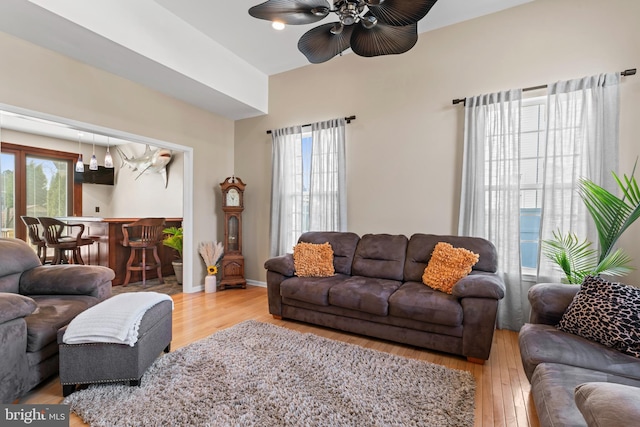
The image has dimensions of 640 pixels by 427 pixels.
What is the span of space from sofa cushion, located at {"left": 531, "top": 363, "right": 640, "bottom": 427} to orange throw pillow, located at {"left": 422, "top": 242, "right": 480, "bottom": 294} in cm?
118

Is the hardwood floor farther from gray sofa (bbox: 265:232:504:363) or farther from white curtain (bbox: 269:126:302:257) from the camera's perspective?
white curtain (bbox: 269:126:302:257)

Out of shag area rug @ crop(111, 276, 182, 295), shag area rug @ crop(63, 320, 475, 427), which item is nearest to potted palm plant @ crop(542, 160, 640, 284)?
shag area rug @ crop(63, 320, 475, 427)

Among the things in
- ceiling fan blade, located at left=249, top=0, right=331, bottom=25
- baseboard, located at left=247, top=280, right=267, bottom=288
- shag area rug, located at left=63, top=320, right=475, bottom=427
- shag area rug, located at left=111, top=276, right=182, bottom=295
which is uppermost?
ceiling fan blade, located at left=249, top=0, right=331, bottom=25

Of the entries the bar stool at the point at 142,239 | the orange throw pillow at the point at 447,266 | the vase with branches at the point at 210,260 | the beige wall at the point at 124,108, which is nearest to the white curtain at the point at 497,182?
the orange throw pillow at the point at 447,266

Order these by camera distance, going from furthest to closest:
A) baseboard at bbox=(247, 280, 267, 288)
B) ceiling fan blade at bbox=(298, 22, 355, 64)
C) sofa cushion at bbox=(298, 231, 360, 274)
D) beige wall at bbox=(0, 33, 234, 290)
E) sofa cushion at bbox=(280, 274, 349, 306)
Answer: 1. baseboard at bbox=(247, 280, 267, 288)
2. sofa cushion at bbox=(298, 231, 360, 274)
3. sofa cushion at bbox=(280, 274, 349, 306)
4. beige wall at bbox=(0, 33, 234, 290)
5. ceiling fan blade at bbox=(298, 22, 355, 64)

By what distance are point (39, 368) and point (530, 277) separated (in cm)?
395

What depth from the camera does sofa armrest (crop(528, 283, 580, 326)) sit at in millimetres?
1876

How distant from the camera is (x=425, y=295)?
2496 millimetres

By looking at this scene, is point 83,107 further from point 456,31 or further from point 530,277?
point 530,277

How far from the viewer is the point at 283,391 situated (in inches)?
73.5

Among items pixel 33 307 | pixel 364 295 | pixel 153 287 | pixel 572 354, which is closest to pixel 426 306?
pixel 364 295

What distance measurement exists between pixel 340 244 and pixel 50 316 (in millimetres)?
2531

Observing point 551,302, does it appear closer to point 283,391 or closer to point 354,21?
point 283,391

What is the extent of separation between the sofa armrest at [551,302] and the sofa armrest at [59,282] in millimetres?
3262
